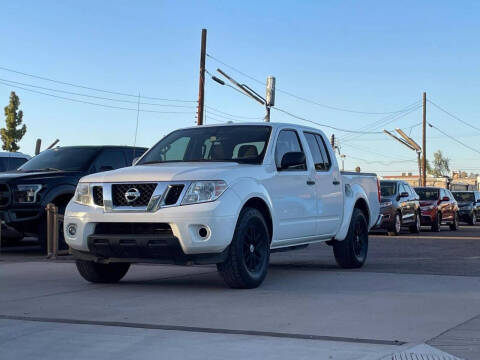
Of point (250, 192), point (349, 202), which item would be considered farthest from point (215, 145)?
point (349, 202)

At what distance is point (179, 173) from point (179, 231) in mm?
627

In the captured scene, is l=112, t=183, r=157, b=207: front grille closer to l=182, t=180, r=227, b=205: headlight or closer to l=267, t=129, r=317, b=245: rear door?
l=182, t=180, r=227, b=205: headlight

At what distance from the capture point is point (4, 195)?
13211 mm

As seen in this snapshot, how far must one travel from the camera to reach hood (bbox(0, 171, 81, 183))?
1320 centimetres

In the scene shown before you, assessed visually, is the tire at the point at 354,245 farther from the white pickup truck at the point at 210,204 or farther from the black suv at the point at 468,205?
the black suv at the point at 468,205

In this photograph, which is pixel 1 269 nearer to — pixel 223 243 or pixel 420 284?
pixel 223 243

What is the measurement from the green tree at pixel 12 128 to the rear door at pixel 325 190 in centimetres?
4767

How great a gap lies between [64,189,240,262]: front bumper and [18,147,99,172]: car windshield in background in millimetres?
5544

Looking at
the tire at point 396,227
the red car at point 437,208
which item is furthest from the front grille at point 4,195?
the red car at point 437,208

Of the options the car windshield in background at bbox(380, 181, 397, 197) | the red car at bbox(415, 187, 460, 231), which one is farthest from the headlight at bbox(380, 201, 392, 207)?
the red car at bbox(415, 187, 460, 231)

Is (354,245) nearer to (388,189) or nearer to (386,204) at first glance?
(386,204)

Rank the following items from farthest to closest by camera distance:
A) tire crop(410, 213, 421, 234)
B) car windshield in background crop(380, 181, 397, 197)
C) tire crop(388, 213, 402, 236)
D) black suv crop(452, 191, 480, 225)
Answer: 1. black suv crop(452, 191, 480, 225)
2. tire crop(410, 213, 421, 234)
3. car windshield in background crop(380, 181, 397, 197)
4. tire crop(388, 213, 402, 236)

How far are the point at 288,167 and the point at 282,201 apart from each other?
1.63 ft

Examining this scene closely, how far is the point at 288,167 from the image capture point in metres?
9.73
